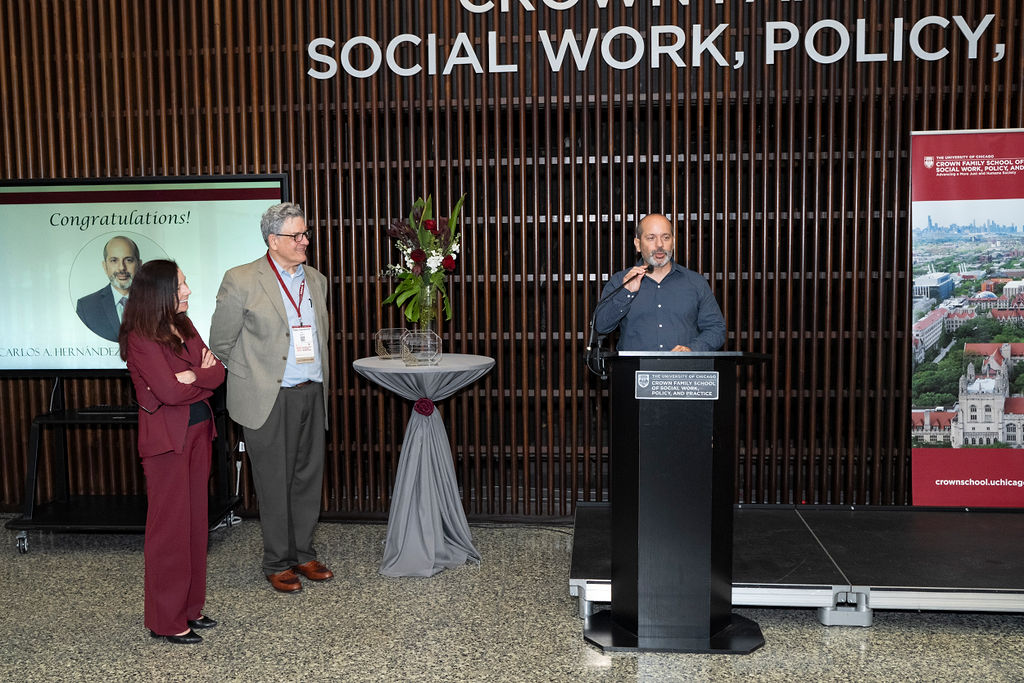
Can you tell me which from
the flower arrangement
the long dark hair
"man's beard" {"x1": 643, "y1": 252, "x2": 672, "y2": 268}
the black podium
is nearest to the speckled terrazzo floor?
the black podium

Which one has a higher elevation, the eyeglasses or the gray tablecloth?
the eyeglasses

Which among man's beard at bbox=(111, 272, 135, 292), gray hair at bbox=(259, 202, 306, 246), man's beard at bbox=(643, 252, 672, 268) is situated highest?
gray hair at bbox=(259, 202, 306, 246)

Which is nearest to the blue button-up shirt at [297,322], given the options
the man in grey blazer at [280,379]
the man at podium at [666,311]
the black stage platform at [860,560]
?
the man in grey blazer at [280,379]

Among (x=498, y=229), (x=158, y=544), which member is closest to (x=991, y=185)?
(x=498, y=229)

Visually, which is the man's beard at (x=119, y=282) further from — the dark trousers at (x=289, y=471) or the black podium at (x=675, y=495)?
the black podium at (x=675, y=495)

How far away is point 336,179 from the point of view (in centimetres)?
523

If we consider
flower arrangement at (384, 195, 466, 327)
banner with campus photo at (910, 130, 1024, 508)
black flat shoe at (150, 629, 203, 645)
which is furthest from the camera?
banner with campus photo at (910, 130, 1024, 508)

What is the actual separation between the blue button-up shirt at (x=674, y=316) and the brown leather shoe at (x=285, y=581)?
189cm

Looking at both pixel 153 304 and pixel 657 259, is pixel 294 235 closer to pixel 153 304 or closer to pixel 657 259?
pixel 153 304

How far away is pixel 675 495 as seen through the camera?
125 inches

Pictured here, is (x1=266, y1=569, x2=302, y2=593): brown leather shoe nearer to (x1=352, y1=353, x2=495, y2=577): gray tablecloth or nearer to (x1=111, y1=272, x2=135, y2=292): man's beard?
(x1=352, y1=353, x2=495, y2=577): gray tablecloth

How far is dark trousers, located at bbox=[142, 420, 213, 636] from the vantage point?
10.9ft

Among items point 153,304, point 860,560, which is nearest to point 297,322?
point 153,304

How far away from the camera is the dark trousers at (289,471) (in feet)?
Result: 13.3
